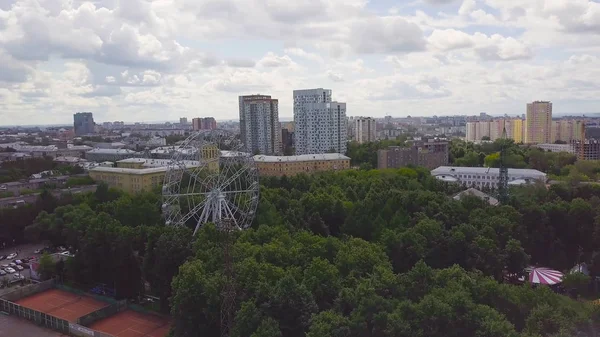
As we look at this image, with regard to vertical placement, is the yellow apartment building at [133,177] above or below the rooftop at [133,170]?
below

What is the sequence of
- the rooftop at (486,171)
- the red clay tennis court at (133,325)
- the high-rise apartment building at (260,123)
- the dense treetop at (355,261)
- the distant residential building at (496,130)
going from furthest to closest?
the distant residential building at (496,130) → the high-rise apartment building at (260,123) → the rooftop at (486,171) → the red clay tennis court at (133,325) → the dense treetop at (355,261)

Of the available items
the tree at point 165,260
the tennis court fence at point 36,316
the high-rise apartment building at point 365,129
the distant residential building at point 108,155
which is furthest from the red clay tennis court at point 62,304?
the high-rise apartment building at point 365,129

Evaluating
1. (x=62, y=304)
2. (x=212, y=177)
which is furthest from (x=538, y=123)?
(x=62, y=304)

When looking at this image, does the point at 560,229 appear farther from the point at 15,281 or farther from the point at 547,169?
the point at 547,169

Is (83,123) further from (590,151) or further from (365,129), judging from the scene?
(590,151)

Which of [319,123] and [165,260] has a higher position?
[319,123]

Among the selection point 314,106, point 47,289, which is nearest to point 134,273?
point 47,289

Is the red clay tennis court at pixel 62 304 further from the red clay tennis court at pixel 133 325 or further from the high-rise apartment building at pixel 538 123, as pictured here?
the high-rise apartment building at pixel 538 123

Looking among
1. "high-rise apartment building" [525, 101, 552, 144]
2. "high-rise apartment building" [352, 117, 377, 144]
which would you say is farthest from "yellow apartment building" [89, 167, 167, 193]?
"high-rise apartment building" [525, 101, 552, 144]
